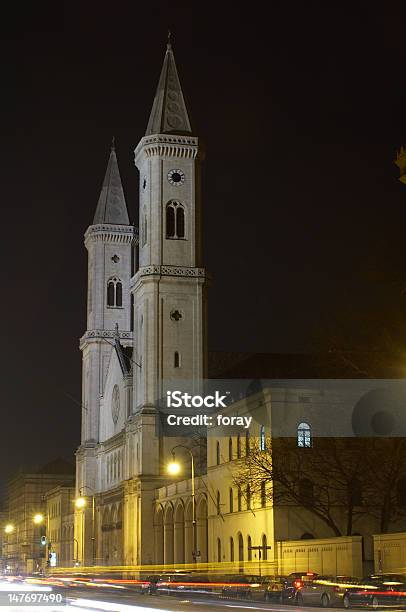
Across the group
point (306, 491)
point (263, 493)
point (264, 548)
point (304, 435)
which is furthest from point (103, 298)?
point (264, 548)

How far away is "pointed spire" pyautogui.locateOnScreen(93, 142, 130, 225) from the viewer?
419 ft

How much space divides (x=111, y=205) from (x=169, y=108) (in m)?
29.7

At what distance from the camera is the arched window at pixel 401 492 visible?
64750mm

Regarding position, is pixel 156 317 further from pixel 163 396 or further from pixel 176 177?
pixel 176 177

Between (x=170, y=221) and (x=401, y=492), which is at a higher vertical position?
(x=170, y=221)

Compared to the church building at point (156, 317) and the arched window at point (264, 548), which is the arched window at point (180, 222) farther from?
the arched window at point (264, 548)

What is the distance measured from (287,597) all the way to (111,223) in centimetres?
8717

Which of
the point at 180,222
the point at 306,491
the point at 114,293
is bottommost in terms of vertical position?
the point at 306,491

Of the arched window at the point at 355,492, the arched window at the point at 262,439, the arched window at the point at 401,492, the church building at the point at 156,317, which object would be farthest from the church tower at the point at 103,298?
the arched window at the point at 401,492

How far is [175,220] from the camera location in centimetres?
9912

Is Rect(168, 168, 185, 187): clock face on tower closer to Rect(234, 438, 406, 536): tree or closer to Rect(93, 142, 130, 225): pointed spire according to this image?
Rect(93, 142, 130, 225): pointed spire

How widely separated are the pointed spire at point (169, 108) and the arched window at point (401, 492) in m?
45.2

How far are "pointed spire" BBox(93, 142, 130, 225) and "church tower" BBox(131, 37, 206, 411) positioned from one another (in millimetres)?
25940

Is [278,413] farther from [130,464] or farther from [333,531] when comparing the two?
[130,464]
